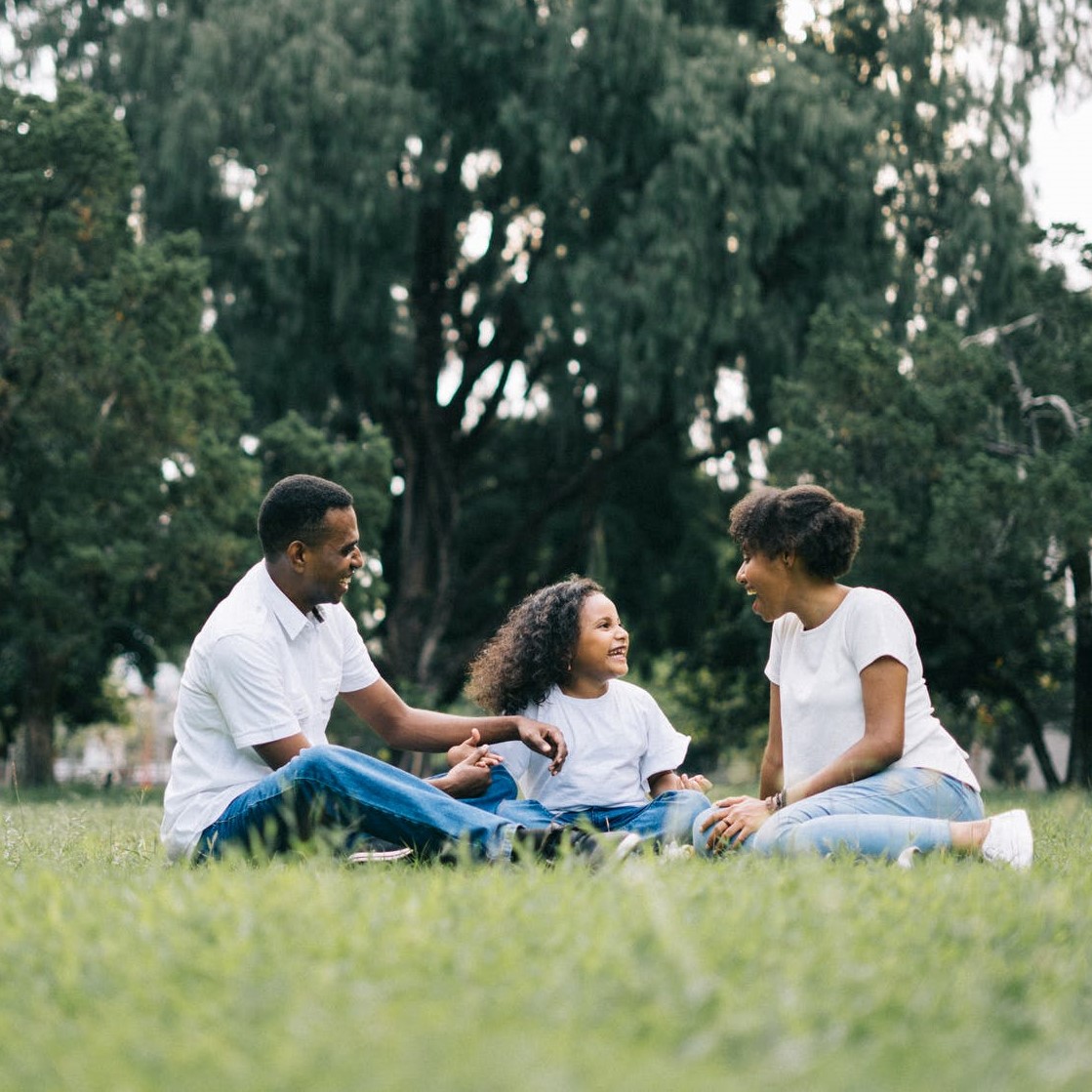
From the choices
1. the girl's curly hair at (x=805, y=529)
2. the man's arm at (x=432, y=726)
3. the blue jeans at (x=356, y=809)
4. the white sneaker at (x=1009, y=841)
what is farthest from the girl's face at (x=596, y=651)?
the white sneaker at (x=1009, y=841)

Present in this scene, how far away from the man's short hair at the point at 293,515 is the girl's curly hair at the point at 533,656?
1.14 metres

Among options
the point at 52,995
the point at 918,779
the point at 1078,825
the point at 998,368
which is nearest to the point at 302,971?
the point at 52,995

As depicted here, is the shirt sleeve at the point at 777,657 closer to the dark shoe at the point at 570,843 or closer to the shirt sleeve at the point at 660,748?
the shirt sleeve at the point at 660,748

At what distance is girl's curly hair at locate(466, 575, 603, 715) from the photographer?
5820 mm

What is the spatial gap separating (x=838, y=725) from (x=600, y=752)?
1045 mm

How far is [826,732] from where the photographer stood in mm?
4977

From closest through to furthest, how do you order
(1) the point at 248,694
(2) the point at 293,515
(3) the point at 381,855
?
(3) the point at 381,855 < (1) the point at 248,694 < (2) the point at 293,515

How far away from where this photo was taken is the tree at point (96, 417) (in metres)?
16.4

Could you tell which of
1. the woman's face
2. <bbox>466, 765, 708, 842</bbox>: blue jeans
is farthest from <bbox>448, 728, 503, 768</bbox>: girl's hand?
the woman's face

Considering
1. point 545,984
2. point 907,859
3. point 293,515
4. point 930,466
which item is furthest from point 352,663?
point 930,466

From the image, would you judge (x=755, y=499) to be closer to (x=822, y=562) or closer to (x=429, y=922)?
(x=822, y=562)

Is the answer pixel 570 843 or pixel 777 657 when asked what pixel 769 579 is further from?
pixel 570 843

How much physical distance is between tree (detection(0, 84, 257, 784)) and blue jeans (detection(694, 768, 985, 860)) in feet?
40.9

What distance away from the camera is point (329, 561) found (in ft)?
16.4
